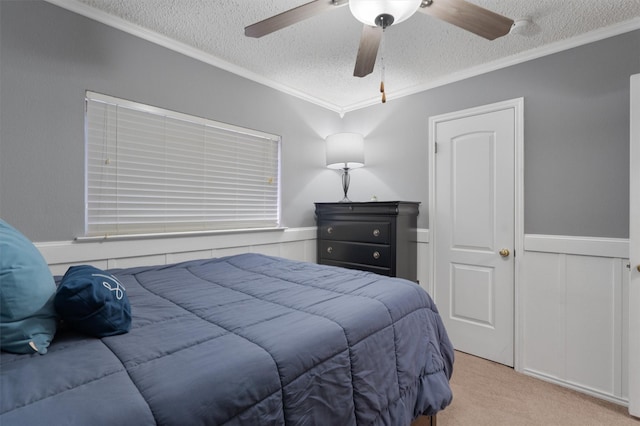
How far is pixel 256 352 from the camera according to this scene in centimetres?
87

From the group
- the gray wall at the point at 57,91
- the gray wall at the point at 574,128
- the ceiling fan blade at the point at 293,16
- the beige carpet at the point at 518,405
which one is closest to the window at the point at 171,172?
the gray wall at the point at 57,91

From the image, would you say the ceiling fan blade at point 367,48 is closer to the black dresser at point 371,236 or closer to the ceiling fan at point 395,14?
the ceiling fan at point 395,14

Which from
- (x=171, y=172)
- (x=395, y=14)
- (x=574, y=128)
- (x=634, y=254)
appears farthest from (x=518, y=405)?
(x=171, y=172)

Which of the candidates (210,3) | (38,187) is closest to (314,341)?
(38,187)

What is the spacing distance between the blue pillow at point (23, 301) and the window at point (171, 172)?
124cm

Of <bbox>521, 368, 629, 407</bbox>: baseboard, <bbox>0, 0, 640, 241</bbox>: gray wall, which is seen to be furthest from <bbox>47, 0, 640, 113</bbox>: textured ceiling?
<bbox>521, 368, 629, 407</bbox>: baseboard

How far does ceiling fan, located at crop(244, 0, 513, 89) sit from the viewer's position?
52.9 inches

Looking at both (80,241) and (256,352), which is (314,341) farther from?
(80,241)

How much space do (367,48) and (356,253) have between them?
5.80 ft

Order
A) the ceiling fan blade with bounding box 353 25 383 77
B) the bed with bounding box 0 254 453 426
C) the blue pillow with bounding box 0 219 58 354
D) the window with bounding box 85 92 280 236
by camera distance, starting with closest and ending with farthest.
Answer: the bed with bounding box 0 254 453 426, the blue pillow with bounding box 0 219 58 354, the ceiling fan blade with bounding box 353 25 383 77, the window with bounding box 85 92 280 236

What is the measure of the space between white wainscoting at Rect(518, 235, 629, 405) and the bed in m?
1.27

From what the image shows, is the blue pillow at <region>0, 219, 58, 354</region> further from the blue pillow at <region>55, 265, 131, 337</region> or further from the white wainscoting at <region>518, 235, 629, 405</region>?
the white wainscoting at <region>518, 235, 629, 405</region>

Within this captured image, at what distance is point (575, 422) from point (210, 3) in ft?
11.0

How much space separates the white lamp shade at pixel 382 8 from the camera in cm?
132
